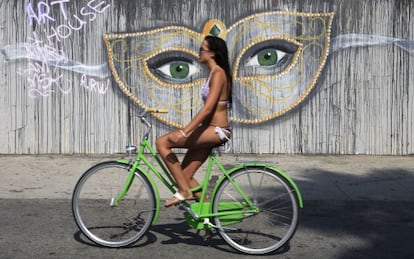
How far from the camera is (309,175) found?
29.9ft

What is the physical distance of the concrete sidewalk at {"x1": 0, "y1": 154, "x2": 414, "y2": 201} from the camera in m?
8.12

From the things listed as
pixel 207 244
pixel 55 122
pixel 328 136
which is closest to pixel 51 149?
pixel 55 122

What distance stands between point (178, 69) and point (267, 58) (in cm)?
136

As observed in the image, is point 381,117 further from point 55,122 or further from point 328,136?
point 55,122

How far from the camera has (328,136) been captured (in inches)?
408

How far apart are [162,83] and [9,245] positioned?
473cm

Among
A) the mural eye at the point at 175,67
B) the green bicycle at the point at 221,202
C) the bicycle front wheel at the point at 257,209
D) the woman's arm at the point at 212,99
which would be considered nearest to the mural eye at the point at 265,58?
the mural eye at the point at 175,67

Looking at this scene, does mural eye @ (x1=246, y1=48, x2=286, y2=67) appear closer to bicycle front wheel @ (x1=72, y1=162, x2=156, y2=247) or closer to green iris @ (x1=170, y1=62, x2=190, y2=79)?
green iris @ (x1=170, y1=62, x2=190, y2=79)

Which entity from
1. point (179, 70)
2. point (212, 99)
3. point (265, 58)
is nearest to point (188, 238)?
point (212, 99)

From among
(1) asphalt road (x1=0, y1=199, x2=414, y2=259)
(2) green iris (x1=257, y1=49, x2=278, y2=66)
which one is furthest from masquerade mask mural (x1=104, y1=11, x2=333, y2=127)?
(1) asphalt road (x1=0, y1=199, x2=414, y2=259)

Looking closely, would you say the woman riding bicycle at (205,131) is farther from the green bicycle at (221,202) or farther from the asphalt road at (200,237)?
the asphalt road at (200,237)

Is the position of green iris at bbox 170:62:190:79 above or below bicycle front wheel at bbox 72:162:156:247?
above

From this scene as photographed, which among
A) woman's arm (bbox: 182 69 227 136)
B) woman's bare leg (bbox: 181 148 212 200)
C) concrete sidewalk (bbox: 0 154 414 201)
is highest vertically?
woman's arm (bbox: 182 69 227 136)

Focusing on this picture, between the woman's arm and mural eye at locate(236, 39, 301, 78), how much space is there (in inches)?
176
